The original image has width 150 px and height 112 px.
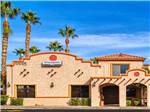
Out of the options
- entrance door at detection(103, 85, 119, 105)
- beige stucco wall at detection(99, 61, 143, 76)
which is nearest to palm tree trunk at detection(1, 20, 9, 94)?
beige stucco wall at detection(99, 61, 143, 76)

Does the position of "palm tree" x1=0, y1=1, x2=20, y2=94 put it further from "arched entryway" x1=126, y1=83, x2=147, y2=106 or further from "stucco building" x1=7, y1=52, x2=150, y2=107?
"arched entryway" x1=126, y1=83, x2=147, y2=106

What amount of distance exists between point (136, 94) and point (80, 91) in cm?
695

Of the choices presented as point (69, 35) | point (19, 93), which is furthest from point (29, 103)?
point (69, 35)

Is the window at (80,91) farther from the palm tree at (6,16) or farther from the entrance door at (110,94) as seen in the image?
the palm tree at (6,16)

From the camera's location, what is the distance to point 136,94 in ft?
189

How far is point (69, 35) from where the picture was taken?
92.5 metres

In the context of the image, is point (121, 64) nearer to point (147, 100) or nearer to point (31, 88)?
point (147, 100)

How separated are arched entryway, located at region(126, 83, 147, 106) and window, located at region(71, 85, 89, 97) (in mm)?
5047

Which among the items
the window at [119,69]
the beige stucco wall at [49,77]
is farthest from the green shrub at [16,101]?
the window at [119,69]

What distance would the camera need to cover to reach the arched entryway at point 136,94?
55562mm

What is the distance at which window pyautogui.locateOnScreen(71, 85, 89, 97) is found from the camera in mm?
56188

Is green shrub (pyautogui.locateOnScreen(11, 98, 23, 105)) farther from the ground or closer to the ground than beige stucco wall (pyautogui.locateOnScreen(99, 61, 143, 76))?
closer to the ground

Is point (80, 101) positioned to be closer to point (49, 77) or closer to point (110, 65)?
point (49, 77)

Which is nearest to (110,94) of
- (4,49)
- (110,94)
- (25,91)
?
(110,94)
